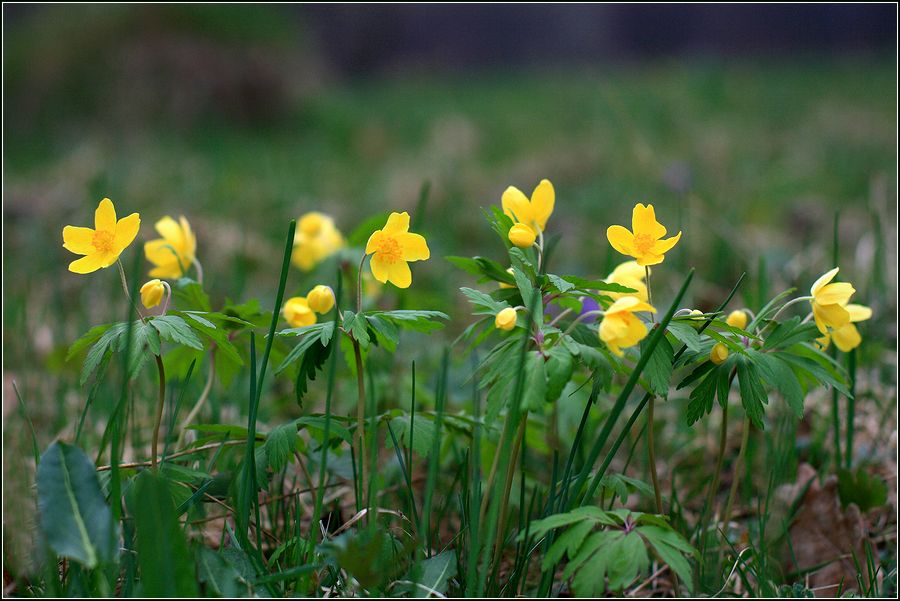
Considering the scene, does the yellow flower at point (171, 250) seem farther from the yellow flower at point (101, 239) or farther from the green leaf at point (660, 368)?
the green leaf at point (660, 368)

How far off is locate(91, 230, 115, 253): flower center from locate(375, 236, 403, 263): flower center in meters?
0.39

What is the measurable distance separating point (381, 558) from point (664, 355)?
0.46 metres

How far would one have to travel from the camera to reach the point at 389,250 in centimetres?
116

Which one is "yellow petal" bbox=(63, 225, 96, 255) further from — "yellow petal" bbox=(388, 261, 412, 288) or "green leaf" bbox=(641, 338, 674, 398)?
"green leaf" bbox=(641, 338, 674, 398)

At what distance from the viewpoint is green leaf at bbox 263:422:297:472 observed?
3.59 feet

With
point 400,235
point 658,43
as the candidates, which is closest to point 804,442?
point 400,235

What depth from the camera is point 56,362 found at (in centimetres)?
235

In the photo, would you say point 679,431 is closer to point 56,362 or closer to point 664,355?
point 664,355

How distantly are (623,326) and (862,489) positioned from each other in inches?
34.4

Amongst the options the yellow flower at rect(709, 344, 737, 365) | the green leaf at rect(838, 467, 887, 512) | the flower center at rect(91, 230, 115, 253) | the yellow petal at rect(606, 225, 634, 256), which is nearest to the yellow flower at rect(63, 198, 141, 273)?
the flower center at rect(91, 230, 115, 253)

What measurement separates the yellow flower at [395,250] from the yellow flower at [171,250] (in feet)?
1.47

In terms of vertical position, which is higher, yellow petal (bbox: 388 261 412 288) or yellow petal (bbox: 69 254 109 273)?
yellow petal (bbox: 69 254 109 273)

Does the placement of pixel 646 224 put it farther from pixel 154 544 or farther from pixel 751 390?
pixel 154 544

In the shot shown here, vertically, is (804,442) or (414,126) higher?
(414,126)
